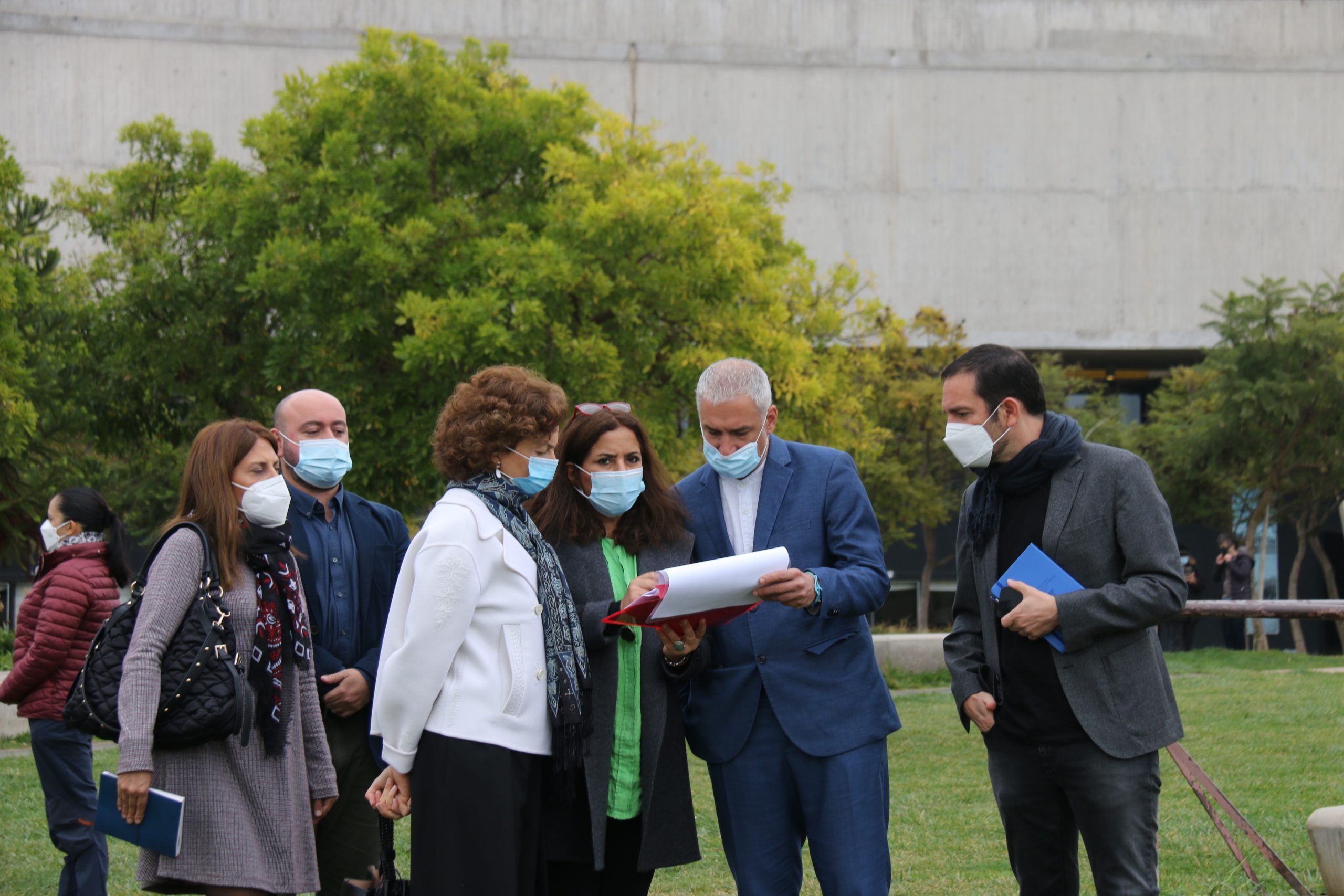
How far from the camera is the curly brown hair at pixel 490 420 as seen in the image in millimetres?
4031

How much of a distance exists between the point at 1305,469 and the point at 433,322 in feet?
60.4

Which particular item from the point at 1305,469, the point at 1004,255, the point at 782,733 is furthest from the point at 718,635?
the point at 1004,255

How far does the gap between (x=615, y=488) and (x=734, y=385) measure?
0.54m

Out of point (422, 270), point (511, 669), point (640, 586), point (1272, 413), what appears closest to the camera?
point (511, 669)

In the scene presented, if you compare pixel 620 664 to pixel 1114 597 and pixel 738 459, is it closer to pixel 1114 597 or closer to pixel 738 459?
pixel 738 459

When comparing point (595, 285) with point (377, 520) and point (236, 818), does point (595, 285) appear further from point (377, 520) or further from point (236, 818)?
point (236, 818)

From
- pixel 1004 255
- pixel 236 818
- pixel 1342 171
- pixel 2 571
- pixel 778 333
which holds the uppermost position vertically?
pixel 1342 171

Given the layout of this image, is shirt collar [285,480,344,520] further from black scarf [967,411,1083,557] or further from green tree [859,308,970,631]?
green tree [859,308,970,631]

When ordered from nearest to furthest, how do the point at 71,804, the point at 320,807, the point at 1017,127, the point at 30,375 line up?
1. the point at 320,807
2. the point at 71,804
3. the point at 30,375
4. the point at 1017,127

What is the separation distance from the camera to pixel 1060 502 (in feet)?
14.1

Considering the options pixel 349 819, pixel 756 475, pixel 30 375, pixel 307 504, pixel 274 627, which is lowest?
pixel 349 819

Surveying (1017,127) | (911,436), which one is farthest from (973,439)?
(1017,127)

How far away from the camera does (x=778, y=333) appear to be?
57.3 ft

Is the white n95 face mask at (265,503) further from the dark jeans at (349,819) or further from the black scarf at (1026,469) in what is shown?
the black scarf at (1026,469)
